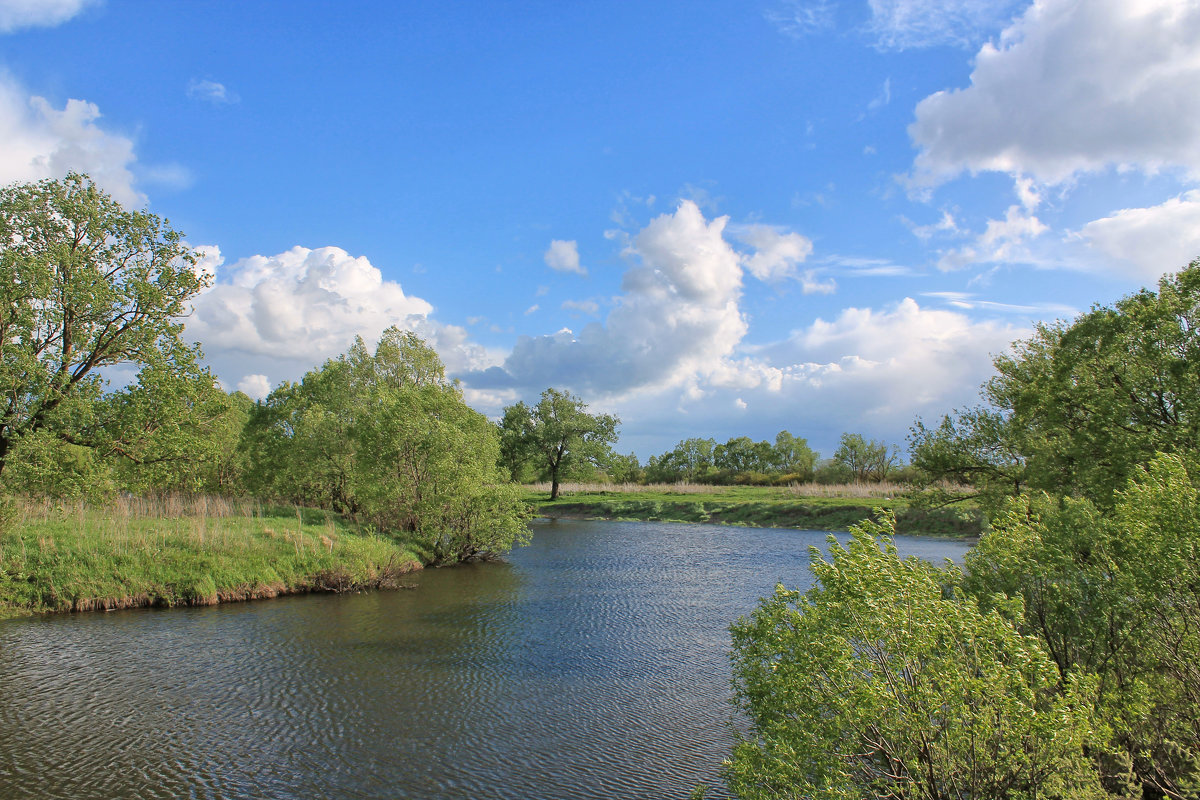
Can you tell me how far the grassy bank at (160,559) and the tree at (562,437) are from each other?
1838 inches

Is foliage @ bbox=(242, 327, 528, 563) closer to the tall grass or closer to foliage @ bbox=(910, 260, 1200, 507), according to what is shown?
foliage @ bbox=(910, 260, 1200, 507)

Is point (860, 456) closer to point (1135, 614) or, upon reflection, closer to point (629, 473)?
point (629, 473)

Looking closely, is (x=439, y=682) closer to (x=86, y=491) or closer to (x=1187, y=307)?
(x=86, y=491)

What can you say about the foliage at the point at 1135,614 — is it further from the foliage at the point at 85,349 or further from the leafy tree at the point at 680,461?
the leafy tree at the point at 680,461

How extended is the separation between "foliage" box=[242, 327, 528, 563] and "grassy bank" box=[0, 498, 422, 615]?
11.5 feet

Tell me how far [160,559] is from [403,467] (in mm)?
11109

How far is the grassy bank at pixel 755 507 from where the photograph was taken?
148 feet

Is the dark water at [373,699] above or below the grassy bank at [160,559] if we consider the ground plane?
below

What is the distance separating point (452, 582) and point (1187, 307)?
24.3m

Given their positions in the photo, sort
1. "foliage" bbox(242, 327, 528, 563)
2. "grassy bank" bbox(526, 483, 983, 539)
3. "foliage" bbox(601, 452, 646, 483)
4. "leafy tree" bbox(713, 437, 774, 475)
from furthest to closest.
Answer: "leafy tree" bbox(713, 437, 774, 475), "foliage" bbox(601, 452, 646, 483), "grassy bank" bbox(526, 483, 983, 539), "foliage" bbox(242, 327, 528, 563)

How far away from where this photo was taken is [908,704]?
17.8 ft

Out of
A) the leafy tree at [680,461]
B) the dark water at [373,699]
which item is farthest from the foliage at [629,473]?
the dark water at [373,699]

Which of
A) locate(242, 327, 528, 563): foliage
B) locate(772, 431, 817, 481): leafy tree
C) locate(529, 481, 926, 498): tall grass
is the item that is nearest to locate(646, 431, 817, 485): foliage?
locate(772, 431, 817, 481): leafy tree

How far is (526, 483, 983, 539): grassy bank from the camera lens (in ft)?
148
